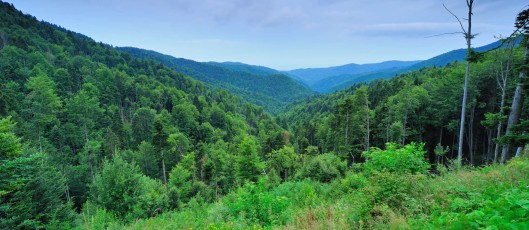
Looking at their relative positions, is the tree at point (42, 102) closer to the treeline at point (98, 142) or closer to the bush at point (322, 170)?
the treeline at point (98, 142)

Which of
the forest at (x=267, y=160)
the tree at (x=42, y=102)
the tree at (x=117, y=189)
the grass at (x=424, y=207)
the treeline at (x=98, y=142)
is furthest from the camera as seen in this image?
the tree at (x=42, y=102)

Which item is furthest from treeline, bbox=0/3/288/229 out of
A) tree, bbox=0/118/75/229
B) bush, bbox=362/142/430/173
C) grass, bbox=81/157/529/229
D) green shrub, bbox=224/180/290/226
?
bush, bbox=362/142/430/173

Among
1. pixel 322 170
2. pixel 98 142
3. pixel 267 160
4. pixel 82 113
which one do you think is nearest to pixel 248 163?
pixel 322 170

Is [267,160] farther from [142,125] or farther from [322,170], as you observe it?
[142,125]

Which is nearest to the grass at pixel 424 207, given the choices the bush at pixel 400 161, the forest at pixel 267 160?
the forest at pixel 267 160

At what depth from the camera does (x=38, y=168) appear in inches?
480

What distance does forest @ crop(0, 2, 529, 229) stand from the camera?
5062 millimetres

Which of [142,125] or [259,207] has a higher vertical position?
[259,207]

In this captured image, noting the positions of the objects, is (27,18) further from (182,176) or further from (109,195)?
(109,195)

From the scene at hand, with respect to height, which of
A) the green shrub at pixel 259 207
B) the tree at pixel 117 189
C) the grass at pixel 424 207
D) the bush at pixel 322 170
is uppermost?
the grass at pixel 424 207

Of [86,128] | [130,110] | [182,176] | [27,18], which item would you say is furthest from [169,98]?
[27,18]

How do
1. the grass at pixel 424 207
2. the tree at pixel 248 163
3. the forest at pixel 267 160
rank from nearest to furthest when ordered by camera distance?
the grass at pixel 424 207 < the forest at pixel 267 160 < the tree at pixel 248 163

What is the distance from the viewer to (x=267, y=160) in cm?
4194

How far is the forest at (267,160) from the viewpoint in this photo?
16.6 feet
